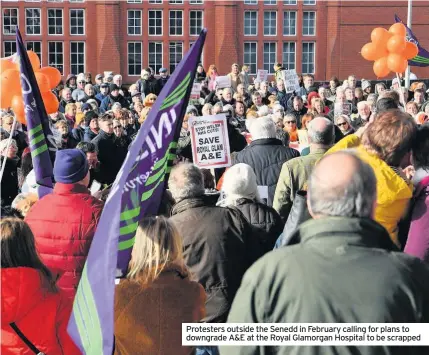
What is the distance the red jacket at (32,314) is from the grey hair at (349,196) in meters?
1.49

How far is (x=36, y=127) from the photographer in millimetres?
6105

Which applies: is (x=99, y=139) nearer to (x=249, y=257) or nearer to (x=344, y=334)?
(x=249, y=257)

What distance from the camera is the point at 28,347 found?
372 cm

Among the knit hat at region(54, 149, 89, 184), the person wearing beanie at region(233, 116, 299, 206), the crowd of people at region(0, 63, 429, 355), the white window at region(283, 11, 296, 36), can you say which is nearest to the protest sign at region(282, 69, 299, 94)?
the crowd of people at region(0, 63, 429, 355)

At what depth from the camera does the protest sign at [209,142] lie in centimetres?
866

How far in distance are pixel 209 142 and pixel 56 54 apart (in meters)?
26.8

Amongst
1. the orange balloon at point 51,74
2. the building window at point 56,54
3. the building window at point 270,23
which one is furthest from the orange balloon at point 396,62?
the building window at point 56,54

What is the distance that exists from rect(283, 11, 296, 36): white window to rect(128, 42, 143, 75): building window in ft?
19.5

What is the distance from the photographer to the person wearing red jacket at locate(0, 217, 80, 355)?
144 inches

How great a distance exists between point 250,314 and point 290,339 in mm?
143

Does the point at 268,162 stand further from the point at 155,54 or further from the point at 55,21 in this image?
the point at 55,21

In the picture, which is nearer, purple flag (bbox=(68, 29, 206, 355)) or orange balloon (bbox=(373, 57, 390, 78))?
purple flag (bbox=(68, 29, 206, 355))

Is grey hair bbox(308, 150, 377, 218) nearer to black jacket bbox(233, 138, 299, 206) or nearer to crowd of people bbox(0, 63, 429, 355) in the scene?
crowd of people bbox(0, 63, 429, 355)

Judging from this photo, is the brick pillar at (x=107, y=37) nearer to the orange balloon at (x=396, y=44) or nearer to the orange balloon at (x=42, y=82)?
the orange balloon at (x=396, y=44)
